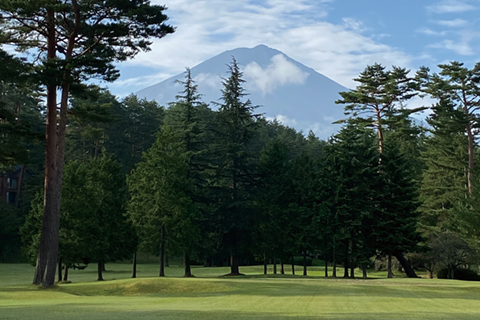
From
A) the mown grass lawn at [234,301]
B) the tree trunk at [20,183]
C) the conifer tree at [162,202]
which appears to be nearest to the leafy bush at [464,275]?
the mown grass lawn at [234,301]

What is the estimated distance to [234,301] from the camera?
22.3 meters

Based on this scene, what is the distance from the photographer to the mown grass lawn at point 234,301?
1658 centimetres

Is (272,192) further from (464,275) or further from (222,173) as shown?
(464,275)

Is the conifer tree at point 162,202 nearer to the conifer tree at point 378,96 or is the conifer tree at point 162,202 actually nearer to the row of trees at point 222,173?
the row of trees at point 222,173

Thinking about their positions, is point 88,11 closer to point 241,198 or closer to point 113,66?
point 113,66

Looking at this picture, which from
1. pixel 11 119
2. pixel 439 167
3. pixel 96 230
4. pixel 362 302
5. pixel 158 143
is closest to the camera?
pixel 362 302

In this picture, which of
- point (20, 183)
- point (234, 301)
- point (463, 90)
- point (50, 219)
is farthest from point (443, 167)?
point (20, 183)

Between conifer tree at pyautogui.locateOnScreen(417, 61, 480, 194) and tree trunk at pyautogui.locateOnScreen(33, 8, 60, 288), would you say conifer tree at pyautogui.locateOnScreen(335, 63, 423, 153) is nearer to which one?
conifer tree at pyautogui.locateOnScreen(417, 61, 480, 194)

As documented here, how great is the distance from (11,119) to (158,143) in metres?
14.8

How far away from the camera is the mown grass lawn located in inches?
653

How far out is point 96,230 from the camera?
3875cm

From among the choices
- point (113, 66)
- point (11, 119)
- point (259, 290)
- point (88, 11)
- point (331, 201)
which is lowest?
point (259, 290)

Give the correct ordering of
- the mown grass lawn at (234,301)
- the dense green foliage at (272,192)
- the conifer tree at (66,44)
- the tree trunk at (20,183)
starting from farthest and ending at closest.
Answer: the tree trunk at (20,183), the dense green foliage at (272,192), the conifer tree at (66,44), the mown grass lawn at (234,301)

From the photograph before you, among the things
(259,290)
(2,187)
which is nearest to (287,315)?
(259,290)
